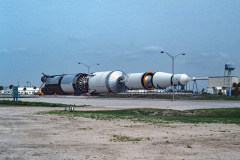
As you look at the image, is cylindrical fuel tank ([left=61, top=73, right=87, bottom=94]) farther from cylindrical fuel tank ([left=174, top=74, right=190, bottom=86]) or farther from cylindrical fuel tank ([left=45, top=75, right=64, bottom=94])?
cylindrical fuel tank ([left=174, top=74, right=190, bottom=86])

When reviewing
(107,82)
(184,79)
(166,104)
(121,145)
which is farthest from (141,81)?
(121,145)

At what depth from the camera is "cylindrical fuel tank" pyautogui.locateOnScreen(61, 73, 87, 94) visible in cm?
7925

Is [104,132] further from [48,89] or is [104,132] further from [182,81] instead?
[48,89]

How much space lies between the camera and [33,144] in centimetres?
1058

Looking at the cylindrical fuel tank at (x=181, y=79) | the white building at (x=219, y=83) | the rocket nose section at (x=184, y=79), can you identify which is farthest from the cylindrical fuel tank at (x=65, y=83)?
the white building at (x=219, y=83)

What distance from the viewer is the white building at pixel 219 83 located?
108 metres

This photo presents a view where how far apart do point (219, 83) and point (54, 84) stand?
65155 millimetres

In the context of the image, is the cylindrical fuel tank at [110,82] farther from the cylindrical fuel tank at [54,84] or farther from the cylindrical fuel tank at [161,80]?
the cylindrical fuel tank at [54,84]

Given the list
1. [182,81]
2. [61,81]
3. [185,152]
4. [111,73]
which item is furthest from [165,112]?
[61,81]

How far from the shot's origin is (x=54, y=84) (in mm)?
85938

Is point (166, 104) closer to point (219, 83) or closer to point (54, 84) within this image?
point (54, 84)

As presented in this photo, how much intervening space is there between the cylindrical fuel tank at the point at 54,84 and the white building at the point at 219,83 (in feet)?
190

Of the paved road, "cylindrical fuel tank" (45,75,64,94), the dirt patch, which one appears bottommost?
the paved road

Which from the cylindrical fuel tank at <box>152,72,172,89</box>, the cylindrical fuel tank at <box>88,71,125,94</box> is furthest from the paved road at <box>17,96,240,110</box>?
the cylindrical fuel tank at <box>88,71,125,94</box>
